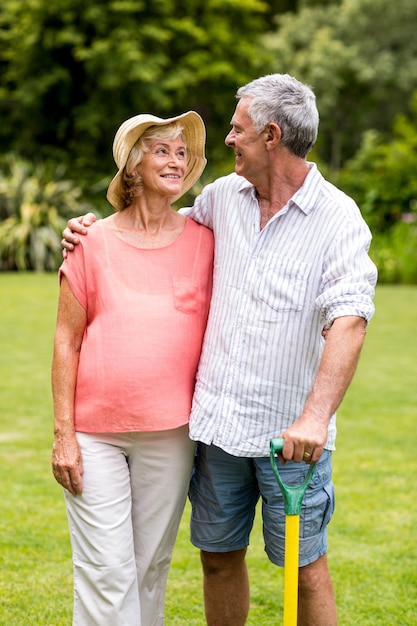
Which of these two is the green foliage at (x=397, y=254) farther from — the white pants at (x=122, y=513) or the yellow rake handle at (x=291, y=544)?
the yellow rake handle at (x=291, y=544)

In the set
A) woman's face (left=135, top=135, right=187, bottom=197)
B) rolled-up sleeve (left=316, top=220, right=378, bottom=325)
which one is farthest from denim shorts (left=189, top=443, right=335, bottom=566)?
woman's face (left=135, top=135, right=187, bottom=197)

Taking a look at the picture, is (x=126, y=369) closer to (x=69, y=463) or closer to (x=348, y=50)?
(x=69, y=463)

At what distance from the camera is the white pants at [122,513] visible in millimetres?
2965

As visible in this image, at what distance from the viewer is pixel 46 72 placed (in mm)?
21969

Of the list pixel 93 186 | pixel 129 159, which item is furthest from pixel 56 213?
pixel 129 159

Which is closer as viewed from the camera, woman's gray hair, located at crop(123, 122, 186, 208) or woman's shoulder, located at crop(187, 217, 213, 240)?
woman's gray hair, located at crop(123, 122, 186, 208)

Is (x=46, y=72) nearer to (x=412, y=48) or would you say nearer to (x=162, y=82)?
(x=162, y=82)

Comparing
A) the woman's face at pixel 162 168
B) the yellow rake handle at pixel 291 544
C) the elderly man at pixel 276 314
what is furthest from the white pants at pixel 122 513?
the woman's face at pixel 162 168

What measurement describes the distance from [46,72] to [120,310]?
65.4ft

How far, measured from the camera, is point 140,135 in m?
3.01

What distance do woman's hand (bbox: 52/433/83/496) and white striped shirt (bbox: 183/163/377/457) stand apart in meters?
0.34

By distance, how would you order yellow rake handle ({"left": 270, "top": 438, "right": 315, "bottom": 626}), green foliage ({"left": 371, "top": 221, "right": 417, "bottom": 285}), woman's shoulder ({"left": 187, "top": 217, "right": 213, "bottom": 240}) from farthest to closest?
green foliage ({"left": 371, "top": 221, "right": 417, "bottom": 285})
woman's shoulder ({"left": 187, "top": 217, "right": 213, "bottom": 240})
yellow rake handle ({"left": 270, "top": 438, "right": 315, "bottom": 626})

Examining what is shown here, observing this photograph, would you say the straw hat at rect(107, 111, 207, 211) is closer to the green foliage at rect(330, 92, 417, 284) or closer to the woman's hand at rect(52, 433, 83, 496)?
the woman's hand at rect(52, 433, 83, 496)

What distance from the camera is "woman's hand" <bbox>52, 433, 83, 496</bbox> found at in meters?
2.96
